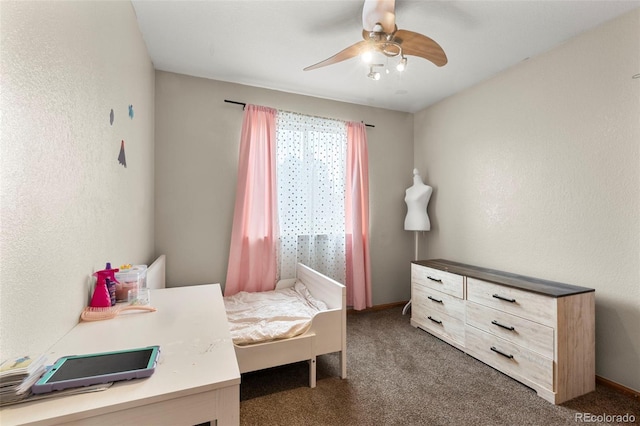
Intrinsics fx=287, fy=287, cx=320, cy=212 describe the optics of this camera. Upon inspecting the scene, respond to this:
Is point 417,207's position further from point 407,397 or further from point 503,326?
point 407,397

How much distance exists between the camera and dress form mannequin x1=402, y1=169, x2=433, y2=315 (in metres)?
3.30

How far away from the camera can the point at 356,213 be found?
3299mm

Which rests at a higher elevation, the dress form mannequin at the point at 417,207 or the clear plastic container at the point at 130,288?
the dress form mannequin at the point at 417,207

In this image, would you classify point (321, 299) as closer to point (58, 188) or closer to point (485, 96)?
point (58, 188)

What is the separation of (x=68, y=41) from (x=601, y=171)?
307 centimetres

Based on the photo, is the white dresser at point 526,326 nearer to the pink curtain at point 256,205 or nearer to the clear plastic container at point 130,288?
the pink curtain at point 256,205

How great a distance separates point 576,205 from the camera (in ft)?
6.99

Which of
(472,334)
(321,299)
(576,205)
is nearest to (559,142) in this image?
(576,205)

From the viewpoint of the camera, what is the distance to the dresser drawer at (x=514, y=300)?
1834 millimetres

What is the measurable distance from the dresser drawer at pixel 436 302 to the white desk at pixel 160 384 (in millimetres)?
2081

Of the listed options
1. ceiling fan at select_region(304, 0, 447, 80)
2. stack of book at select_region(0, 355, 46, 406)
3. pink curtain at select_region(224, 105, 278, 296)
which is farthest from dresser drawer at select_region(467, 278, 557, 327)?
stack of book at select_region(0, 355, 46, 406)

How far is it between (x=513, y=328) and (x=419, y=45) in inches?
79.3

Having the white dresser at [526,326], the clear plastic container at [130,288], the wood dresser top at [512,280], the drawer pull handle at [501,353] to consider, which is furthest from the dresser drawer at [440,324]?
the clear plastic container at [130,288]

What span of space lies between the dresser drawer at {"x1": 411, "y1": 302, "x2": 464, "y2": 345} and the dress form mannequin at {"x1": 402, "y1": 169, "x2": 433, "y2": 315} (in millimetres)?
369
